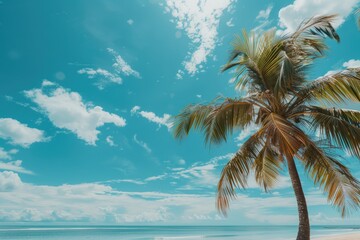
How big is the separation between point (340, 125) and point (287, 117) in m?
0.92

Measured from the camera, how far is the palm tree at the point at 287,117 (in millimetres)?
5184

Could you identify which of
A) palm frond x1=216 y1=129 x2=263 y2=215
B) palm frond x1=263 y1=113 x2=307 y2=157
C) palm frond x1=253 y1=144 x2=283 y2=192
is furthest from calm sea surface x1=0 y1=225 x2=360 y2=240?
palm frond x1=263 y1=113 x2=307 y2=157

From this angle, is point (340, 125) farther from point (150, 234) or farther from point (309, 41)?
point (150, 234)

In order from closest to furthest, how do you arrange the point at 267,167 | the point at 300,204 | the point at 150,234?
the point at 300,204
the point at 267,167
the point at 150,234

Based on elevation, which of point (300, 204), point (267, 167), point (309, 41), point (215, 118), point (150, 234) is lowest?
point (150, 234)

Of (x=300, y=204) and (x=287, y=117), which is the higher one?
(x=287, y=117)

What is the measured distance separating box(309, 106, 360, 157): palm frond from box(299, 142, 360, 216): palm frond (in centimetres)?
37

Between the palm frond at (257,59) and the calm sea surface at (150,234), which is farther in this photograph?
the calm sea surface at (150,234)

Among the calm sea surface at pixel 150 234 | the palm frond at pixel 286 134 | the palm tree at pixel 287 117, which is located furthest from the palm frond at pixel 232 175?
the calm sea surface at pixel 150 234

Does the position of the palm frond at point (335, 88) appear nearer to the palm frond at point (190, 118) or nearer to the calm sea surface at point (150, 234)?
the palm frond at point (190, 118)

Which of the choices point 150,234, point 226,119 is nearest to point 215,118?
point 226,119

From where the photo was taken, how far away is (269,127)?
5168 millimetres

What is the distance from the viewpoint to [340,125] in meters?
5.28

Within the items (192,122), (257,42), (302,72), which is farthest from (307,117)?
(192,122)
